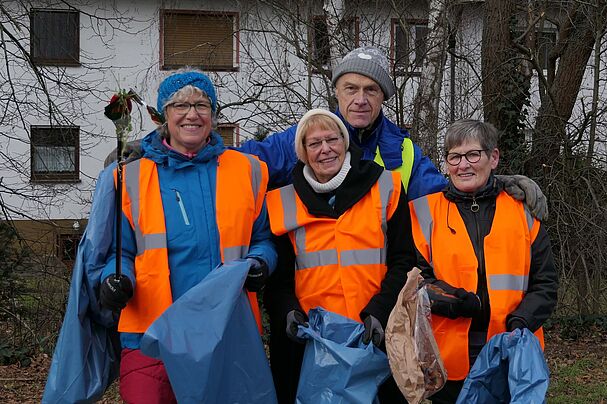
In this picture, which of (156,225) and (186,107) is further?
(186,107)

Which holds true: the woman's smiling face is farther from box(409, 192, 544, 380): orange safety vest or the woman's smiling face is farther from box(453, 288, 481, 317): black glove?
box(453, 288, 481, 317): black glove

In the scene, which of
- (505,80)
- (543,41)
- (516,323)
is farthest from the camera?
(543,41)

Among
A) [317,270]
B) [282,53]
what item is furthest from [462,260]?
[282,53]

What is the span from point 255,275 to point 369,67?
1.12 m

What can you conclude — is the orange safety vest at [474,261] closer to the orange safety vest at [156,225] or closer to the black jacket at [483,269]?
the black jacket at [483,269]

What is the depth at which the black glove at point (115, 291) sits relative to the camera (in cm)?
334

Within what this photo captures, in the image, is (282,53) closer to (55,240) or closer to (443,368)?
(55,240)

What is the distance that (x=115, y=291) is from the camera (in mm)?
3334

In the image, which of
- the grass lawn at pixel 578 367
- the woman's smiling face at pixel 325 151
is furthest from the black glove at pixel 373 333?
the grass lawn at pixel 578 367

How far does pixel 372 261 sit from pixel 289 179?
2.14ft

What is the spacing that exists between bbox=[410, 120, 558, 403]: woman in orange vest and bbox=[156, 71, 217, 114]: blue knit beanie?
1075 mm

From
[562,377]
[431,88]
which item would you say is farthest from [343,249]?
[431,88]

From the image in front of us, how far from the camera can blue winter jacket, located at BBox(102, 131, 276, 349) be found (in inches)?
137

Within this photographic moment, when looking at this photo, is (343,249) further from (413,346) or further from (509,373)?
(509,373)
